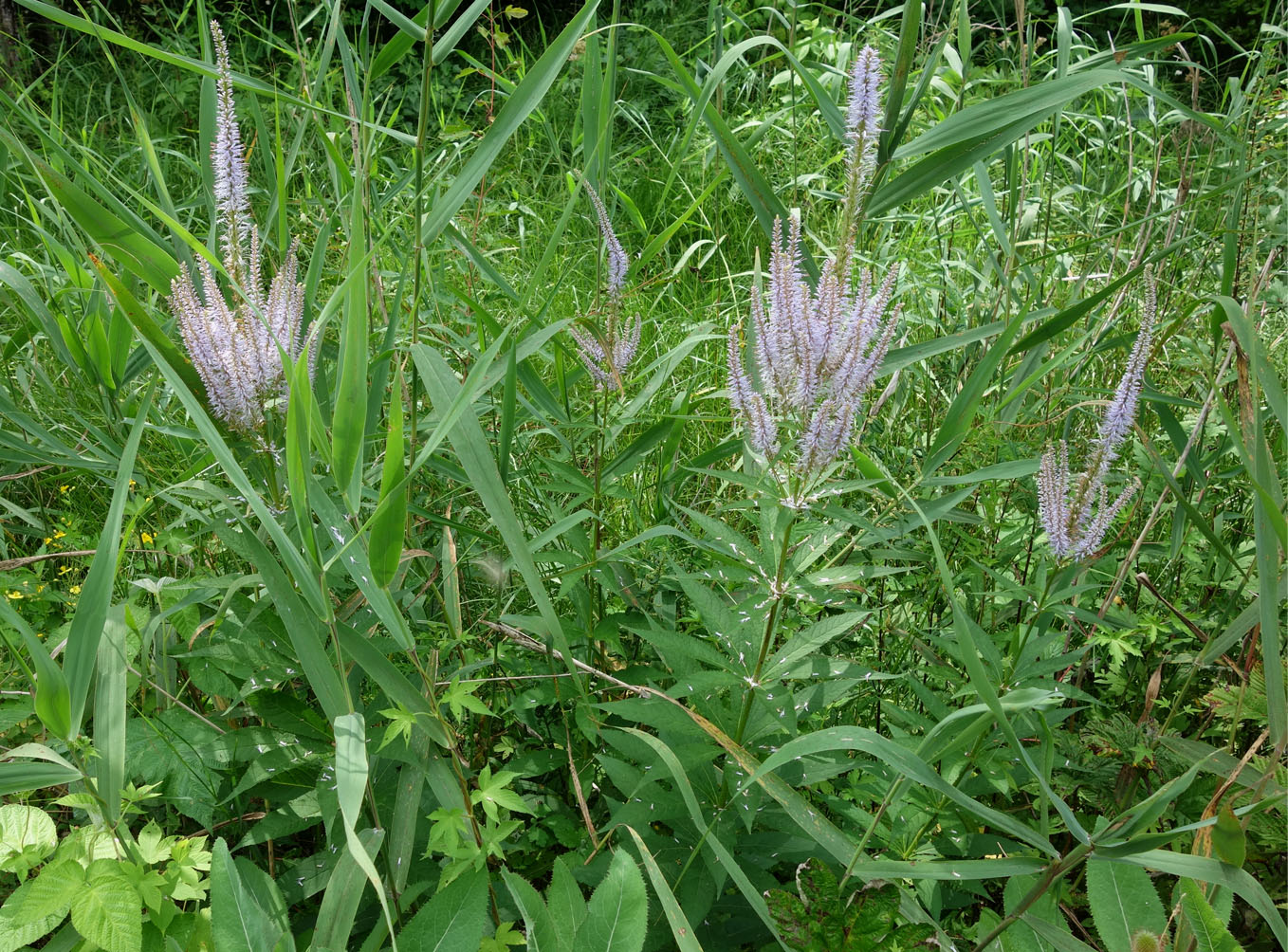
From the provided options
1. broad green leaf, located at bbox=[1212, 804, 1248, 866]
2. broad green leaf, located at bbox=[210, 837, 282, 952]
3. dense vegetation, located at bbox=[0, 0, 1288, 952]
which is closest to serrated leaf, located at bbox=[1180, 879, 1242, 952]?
dense vegetation, located at bbox=[0, 0, 1288, 952]

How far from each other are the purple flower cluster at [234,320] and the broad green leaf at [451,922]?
25.4 inches

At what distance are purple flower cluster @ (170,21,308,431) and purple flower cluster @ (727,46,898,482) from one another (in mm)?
604

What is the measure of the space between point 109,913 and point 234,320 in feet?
2.32

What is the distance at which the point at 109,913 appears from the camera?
102 cm

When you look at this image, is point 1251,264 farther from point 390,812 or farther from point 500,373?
point 390,812

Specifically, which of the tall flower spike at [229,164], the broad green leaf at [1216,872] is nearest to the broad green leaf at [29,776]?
the tall flower spike at [229,164]

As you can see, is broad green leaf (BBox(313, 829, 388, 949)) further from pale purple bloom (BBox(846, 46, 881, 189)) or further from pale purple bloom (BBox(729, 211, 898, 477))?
pale purple bloom (BBox(846, 46, 881, 189))

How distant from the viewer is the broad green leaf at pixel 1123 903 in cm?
113

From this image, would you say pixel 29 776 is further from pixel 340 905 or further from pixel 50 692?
pixel 340 905

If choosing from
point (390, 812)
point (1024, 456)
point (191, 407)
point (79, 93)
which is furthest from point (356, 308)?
point (79, 93)

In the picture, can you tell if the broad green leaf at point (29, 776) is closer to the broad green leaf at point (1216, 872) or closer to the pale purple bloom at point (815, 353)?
the pale purple bloom at point (815, 353)

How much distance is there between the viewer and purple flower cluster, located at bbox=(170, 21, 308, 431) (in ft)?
3.93

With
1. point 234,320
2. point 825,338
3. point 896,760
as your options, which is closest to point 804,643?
point 896,760

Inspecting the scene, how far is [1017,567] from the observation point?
1876 millimetres
